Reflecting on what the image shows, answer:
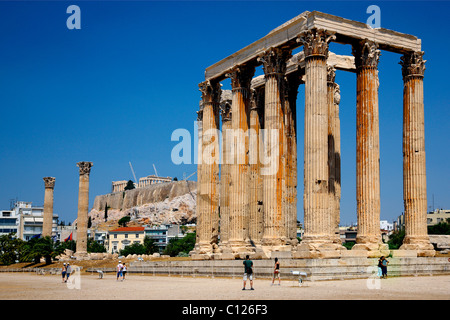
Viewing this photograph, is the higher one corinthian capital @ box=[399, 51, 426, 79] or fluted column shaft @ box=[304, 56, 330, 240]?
corinthian capital @ box=[399, 51, 426, 79]

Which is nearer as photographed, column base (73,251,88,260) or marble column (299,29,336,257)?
marble column (299,29,336,257)

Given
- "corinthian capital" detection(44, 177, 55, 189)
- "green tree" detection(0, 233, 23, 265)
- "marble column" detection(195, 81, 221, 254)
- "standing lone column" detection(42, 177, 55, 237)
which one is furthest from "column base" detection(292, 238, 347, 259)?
"corinthian capital" detection(44, 177, 55, 189)

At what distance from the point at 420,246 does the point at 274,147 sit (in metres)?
11.4

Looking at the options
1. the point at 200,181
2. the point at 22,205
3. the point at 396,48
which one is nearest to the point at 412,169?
the point at 396,48

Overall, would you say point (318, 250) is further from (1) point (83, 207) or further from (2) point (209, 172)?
(1) point (83, 207)

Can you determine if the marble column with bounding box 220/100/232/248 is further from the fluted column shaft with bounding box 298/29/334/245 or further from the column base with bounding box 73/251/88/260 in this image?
the column base with bounding box 73/251/88/260

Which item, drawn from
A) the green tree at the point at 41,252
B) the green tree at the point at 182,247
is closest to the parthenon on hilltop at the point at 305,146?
the green tree at the point at 41,252

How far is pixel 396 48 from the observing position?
39.6 m

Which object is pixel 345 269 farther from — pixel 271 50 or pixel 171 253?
pixel 171 253

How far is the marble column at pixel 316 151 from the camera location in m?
34.5

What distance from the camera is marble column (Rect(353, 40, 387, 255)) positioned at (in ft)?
119

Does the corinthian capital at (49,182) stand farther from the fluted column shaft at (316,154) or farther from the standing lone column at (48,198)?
Result: the fluted column shaft at (316,154)

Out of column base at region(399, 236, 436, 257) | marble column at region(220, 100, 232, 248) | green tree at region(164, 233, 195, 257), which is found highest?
marble column at region(220, 100, 232, 248)

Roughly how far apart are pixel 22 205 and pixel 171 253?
90396 millimetres
